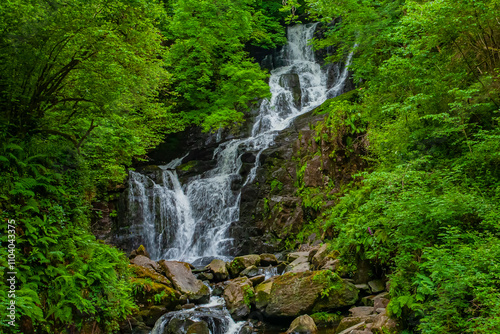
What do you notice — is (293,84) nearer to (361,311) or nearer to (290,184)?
(290,184)

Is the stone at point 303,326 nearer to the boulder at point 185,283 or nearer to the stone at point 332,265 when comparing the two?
the stone at point 332,265

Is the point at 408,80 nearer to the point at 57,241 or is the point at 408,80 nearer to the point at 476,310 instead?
the point at 476,310

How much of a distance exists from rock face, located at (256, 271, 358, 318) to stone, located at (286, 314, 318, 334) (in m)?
0.39

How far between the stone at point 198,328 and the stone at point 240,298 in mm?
1024

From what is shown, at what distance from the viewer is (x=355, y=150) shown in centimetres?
1302

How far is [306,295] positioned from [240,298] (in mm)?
2021

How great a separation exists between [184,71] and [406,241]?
769 inches

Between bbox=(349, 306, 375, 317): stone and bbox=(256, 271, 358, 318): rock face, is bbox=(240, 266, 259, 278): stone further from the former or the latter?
bbox=(349, 306, 375, 317): stone

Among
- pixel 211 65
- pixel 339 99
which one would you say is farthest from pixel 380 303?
pixel 211 65

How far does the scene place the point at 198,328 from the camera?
8.08m

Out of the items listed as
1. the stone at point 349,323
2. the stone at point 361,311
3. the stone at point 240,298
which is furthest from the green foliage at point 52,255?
the stone at point 361,311

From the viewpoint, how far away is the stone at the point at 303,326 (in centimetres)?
752

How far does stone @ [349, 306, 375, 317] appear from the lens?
7.21 metres

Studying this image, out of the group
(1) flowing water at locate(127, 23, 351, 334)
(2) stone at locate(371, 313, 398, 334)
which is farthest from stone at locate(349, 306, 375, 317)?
(1) flowing water at locate(127, 23, 351, 334)
